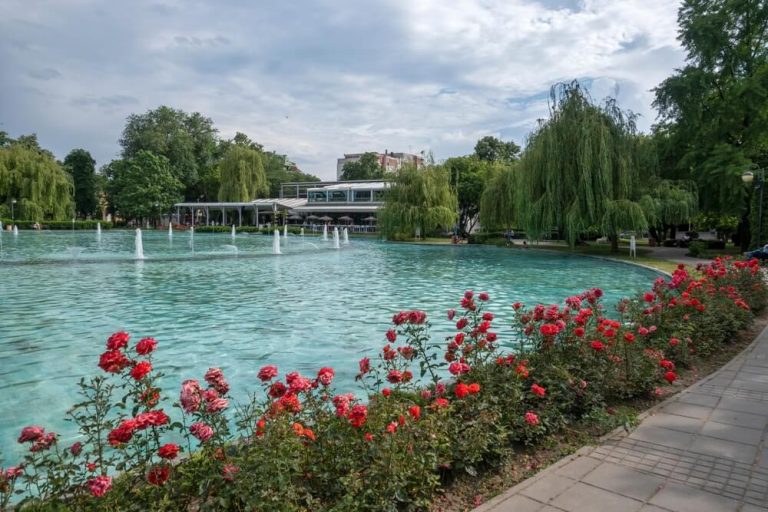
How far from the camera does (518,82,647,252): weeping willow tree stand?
22734 millimetres

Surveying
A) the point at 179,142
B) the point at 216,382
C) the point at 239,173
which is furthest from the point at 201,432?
the point at 179,142

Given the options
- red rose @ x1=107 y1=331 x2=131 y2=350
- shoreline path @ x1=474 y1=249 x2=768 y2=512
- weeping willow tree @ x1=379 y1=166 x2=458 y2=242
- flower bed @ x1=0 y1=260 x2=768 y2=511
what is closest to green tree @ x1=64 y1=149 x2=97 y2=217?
weeping willow tree @ x1=379 y1=166 x2=458 y2=242

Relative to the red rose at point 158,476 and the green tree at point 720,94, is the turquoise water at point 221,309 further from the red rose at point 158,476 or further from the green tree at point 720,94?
the green tree at point 720,94

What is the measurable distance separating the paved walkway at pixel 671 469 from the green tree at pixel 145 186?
213 feet

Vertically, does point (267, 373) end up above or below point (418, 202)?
below

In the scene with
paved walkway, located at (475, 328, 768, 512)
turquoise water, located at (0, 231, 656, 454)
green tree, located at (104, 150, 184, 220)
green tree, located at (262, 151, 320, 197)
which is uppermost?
green tree, located at (262, 151, 320, 197)

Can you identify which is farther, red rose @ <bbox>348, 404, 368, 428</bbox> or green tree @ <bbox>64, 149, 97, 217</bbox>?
green tree @ <bbox>64, 149, 97, 217</bbox>

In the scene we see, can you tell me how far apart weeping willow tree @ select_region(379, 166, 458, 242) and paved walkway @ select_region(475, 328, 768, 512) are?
3263cm

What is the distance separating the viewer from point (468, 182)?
46.0 meters

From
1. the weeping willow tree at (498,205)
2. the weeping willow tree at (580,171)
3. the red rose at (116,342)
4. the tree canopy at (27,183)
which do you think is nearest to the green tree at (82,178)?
the tree canopy at (27,183)

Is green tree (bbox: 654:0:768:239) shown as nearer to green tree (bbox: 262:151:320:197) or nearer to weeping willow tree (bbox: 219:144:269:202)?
weeping willow tree (bbox: 219:144:269:202)

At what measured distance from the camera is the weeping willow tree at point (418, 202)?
36.9 meters

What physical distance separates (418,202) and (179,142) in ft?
144

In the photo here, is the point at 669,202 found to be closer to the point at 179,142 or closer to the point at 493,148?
the point at 493,148
